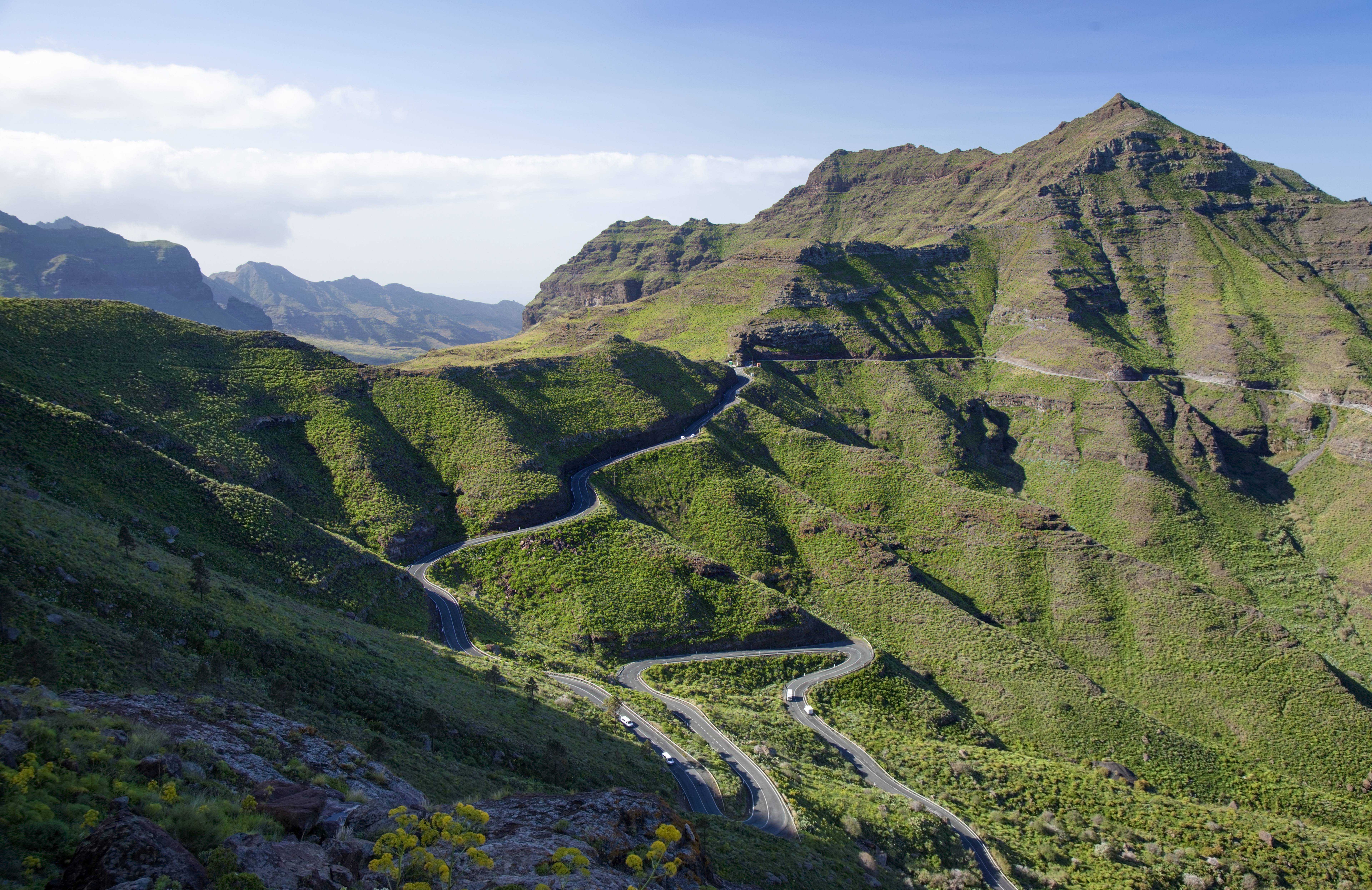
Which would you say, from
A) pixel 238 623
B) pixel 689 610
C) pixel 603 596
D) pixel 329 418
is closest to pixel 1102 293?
pixel 689 610

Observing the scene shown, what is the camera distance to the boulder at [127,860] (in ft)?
34.8

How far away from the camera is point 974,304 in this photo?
587ft

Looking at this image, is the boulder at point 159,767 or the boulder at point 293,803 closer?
the boulder at point 293,803

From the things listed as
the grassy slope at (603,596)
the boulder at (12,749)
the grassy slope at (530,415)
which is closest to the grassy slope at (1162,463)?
the grassy slope at (530,415)

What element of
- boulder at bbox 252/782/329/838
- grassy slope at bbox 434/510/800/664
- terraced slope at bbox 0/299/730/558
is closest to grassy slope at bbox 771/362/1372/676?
terraced slope at bbox 0/299/730/558

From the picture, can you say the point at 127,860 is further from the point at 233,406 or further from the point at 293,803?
the point at 233,406

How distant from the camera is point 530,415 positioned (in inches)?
3750

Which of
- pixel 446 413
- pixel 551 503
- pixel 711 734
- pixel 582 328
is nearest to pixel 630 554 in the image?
pixel 551 503

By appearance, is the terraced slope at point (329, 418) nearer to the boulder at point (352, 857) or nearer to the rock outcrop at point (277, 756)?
the rock outcrop at point (277, 756)

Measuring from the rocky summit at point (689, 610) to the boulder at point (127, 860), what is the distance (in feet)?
0.22

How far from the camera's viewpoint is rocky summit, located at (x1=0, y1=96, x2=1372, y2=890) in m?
18.7

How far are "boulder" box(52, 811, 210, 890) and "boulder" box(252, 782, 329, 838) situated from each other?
3535mm

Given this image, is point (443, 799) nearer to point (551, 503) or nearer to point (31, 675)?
point (31, 675)

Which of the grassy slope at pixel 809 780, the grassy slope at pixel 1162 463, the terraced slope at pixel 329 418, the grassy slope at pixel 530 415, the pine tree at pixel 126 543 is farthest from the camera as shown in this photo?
the grassy slope at pixel 1162 463
